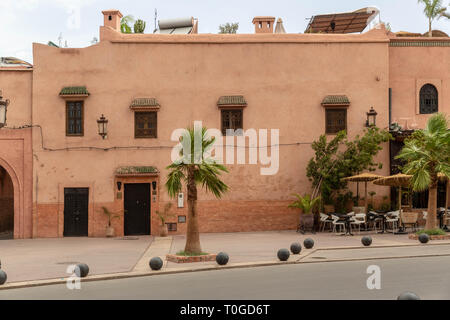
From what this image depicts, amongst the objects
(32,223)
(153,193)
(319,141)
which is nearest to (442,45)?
(319,141)

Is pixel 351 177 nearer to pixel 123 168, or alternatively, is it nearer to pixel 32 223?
pixel 123 168

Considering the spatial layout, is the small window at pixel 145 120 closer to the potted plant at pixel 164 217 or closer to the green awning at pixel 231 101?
the green awning at pixel 231 101

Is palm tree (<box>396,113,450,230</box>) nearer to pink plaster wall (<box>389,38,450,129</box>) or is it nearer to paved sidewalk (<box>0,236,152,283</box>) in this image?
pink plaster wall (<box>389,38,450,129</box>)

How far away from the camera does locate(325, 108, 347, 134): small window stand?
85.8 feet

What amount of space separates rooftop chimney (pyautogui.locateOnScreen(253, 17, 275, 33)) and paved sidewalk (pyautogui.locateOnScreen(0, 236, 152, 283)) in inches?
414

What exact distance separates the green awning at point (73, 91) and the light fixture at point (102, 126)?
1.34m

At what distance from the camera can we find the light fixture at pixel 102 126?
24.9 m

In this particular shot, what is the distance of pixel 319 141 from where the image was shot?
25.3 metres

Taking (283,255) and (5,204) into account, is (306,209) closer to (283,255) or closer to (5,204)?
(283,255)

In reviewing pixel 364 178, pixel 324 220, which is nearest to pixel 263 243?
pixel 324 220

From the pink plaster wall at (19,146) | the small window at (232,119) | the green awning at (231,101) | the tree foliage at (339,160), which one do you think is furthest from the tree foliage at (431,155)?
the pink plaster wall at (19,146)

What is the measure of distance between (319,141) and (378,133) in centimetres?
243
